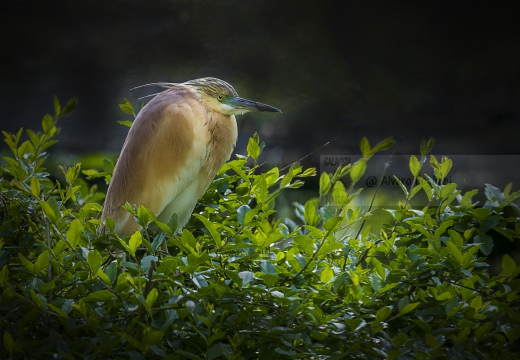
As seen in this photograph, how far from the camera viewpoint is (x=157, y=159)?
3.74 ft

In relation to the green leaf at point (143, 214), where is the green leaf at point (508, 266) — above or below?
above

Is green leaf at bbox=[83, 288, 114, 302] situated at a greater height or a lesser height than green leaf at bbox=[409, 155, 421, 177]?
lesser

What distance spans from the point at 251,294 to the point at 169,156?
50cm

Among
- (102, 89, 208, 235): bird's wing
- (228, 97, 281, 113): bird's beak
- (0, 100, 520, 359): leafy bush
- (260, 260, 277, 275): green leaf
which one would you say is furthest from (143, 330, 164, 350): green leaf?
(228, 97, 281, 113): bird's beak

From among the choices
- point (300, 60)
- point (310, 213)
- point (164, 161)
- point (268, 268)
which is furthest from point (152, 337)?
point (300, 60)

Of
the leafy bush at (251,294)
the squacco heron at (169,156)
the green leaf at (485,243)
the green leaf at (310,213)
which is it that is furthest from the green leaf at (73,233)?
Answer: the green leaf at (485,243)

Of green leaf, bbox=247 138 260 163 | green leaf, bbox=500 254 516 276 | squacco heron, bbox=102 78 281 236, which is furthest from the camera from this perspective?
squacco heron, bbox=102 78 281 236

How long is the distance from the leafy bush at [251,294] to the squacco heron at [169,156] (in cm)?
28

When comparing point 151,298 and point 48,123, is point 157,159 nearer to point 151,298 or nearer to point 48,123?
point 48,123

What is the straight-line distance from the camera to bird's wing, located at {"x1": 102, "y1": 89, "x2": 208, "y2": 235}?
111 centimetres

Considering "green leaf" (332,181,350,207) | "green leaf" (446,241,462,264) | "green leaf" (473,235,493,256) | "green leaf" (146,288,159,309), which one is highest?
"green leaf" (332,181,350,207)

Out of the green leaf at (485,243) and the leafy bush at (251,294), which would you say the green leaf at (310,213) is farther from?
the green leaf at (485,243)

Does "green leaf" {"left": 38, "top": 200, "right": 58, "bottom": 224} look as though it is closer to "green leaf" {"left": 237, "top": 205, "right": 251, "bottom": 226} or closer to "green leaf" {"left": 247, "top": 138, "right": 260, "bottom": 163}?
"green leaf" {"left": 237, "top": 205, "right": 251, "bottom": 226}

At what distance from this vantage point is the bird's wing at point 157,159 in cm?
111
